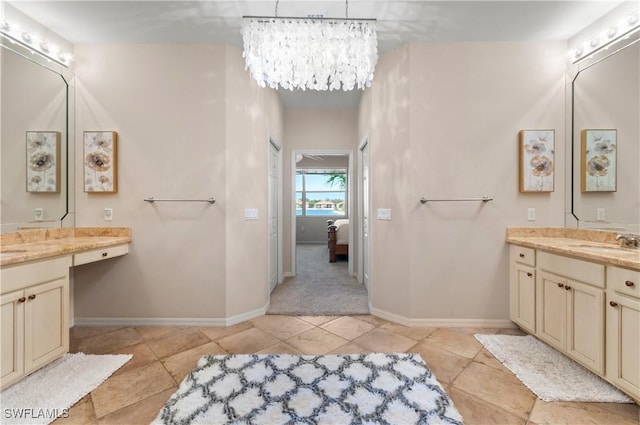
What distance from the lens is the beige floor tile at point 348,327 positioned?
236 cm

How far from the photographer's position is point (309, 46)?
6.36ft

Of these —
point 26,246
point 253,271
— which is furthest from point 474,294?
point 26,246

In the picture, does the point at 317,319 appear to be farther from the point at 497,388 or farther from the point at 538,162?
the point at 538,162

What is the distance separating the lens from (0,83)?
1.96 m

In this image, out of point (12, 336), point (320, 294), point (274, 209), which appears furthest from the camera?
point (274, 209)

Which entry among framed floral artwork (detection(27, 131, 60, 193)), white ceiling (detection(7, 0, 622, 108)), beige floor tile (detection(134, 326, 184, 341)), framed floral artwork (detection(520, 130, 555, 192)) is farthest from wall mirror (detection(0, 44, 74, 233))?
framed floral artwork (detection(520, 130, 555, 192))

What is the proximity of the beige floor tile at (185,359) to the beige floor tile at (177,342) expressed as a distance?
0.07m

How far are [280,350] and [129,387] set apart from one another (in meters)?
1.04

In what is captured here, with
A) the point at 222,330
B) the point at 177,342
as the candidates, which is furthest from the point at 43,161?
the point at 222,330

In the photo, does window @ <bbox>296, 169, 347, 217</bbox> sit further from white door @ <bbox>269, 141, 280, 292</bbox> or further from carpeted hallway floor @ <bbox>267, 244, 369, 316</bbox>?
white door @ <bbox>269, 141, 280, 292</bbox>

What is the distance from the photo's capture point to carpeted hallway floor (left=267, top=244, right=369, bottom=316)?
2848 millimetres

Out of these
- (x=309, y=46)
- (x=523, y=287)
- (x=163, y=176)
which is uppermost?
(x=309, y=46)

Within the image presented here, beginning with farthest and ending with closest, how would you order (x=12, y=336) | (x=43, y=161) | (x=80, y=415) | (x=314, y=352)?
(x=43, y=161) → (x=314, y=352) → (x=12, y=336) → (x=80, y=415)

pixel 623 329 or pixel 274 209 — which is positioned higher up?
pixel 274 209
